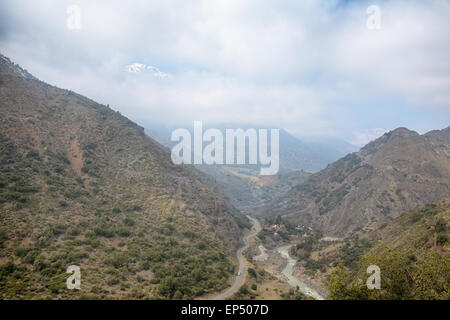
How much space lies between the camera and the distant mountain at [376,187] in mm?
Result: 84125

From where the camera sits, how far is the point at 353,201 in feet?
309

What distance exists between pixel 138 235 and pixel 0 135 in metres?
33.9

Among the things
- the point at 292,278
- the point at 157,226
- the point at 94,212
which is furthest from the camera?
the point at 292,278

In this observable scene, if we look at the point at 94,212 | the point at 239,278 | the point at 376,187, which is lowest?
the point at 239,278

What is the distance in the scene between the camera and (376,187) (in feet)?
308

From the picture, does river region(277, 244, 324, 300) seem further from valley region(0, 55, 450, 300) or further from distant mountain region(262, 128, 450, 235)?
distant mountain region(262, 128, 450, 235)

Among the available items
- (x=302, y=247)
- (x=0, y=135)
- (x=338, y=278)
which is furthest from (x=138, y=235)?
(x=302, y=247)

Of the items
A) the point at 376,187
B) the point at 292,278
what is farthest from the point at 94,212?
the point at 376,187

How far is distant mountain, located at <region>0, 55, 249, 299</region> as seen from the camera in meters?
33.3

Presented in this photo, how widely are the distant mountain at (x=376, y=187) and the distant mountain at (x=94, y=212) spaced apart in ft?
143

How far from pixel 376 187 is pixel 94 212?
9274 cm

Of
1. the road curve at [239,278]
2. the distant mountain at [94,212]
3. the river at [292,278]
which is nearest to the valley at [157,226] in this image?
the distant mountain at [94,212]

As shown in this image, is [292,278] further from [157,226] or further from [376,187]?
[376,187]
